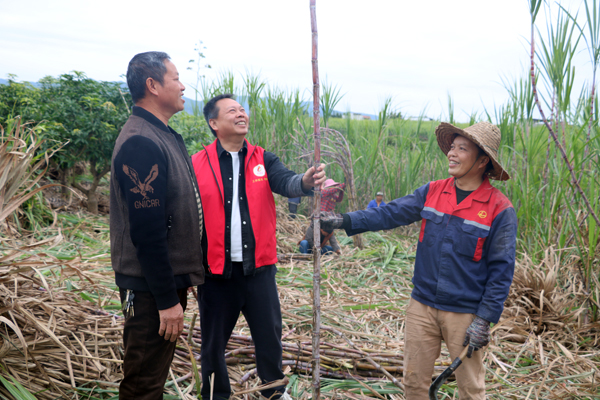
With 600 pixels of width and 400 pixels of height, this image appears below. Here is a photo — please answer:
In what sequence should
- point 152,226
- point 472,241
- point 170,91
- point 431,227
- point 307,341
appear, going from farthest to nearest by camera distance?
1. point 307,341
2. point 431,227
3. point 472,241
4. point 170,91
5. point 152,226

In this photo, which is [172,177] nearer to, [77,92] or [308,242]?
[308,242]

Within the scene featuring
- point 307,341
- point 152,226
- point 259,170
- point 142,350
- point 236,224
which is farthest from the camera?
point 307,341

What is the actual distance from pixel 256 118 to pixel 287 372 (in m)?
4.83

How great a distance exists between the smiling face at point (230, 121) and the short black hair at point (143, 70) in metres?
0.55

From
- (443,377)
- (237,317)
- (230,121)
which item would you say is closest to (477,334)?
(443,377)

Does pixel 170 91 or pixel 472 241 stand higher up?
pixel 170 91

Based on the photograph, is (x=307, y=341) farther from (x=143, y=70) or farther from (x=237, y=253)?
(x=143, y=70)

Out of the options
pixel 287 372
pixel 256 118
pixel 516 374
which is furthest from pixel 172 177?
pixel 256 118

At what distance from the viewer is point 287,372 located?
2469 millimetres

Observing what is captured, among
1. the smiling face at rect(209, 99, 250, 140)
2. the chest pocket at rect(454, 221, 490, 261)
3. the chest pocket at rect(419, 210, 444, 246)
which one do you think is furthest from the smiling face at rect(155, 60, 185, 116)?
the chest pocket at rect(454, 221, 490, 261)

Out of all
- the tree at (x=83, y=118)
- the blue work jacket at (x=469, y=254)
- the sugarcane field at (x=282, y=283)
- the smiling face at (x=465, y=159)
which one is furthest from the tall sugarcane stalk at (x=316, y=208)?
the tree at (x=83, y=118)

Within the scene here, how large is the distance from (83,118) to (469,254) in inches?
219

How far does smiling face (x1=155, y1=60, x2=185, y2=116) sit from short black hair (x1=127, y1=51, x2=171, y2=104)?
0.7 inches

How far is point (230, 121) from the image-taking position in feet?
7.20
